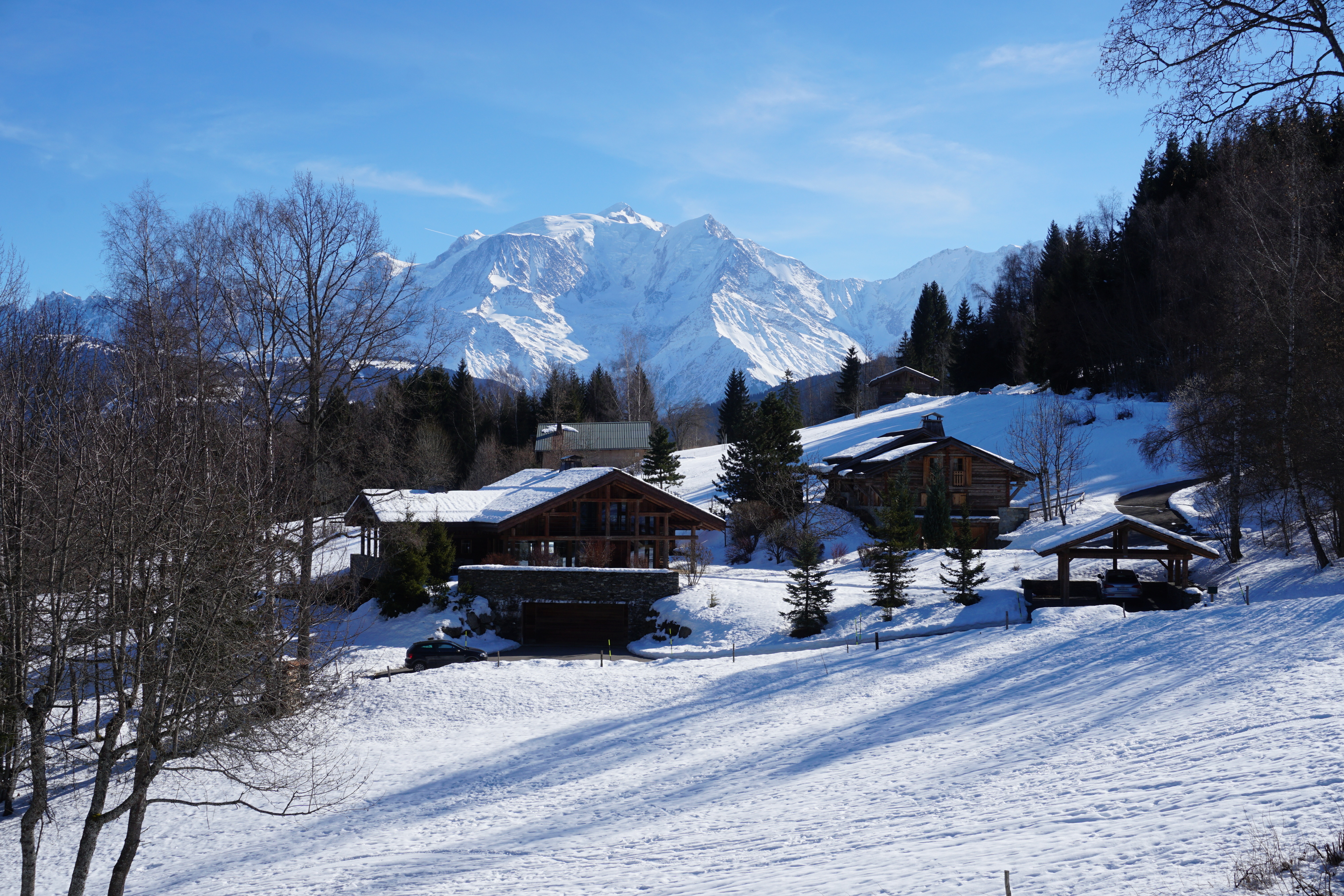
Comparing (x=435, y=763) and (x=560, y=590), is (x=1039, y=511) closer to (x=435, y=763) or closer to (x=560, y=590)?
(x=560, y=590)

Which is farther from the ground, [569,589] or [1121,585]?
[569,589]

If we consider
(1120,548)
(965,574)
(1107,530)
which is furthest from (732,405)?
(1107,530)

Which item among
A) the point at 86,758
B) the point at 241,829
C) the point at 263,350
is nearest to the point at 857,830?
the point at 241,829

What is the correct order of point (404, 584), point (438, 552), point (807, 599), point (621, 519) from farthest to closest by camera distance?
point (621, 519)
point (438, 552)
point (404, 584)
point (807, 599)

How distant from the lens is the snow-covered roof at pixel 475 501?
34.1m

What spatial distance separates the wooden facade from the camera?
34.5 m

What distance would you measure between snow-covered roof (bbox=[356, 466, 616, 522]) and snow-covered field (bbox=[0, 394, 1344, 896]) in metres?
7.45

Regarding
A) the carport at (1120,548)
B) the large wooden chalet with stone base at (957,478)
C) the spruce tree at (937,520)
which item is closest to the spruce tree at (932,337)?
the large wooden chalet with stone base at (957,478)

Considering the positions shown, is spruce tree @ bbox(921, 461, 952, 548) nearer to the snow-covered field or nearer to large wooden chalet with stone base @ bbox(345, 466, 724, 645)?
large wooden chalet with stone base @ bbox(345, 466, 724, 645)

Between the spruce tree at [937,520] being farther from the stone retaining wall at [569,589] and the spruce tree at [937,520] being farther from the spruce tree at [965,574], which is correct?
the stone retaining wall at [569,589]

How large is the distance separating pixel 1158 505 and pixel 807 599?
83.0ft

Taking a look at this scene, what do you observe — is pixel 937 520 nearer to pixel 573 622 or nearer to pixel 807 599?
pixel 807 599

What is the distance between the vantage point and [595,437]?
235 ft

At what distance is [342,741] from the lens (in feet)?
66.9
